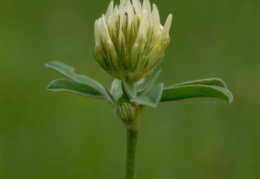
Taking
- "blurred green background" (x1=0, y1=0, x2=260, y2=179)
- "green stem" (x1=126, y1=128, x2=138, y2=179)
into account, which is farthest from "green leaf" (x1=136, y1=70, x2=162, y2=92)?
"blurred green background" (x1=0, y1=0, x2=260, y2=179)

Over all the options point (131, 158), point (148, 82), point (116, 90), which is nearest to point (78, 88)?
point (116, 90)

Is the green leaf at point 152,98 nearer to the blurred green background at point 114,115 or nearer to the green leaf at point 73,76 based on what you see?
the green leaf at point 73,76

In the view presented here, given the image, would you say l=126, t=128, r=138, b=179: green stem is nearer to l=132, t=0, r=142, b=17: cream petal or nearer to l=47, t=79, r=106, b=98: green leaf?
l=47, t=79, r=106, b=98: green leaf

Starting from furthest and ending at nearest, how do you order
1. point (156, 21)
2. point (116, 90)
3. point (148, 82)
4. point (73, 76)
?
1. point (73, 76)
2. point (116, 90)
3. point (148, 82)
4. point (156, 21)

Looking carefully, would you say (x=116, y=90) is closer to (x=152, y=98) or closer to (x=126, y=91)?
(x=126, y=91)

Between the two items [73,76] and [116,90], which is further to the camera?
[73,76]

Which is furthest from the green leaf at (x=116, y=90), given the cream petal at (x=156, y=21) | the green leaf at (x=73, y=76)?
the cream petal at (x=156, y=21)
